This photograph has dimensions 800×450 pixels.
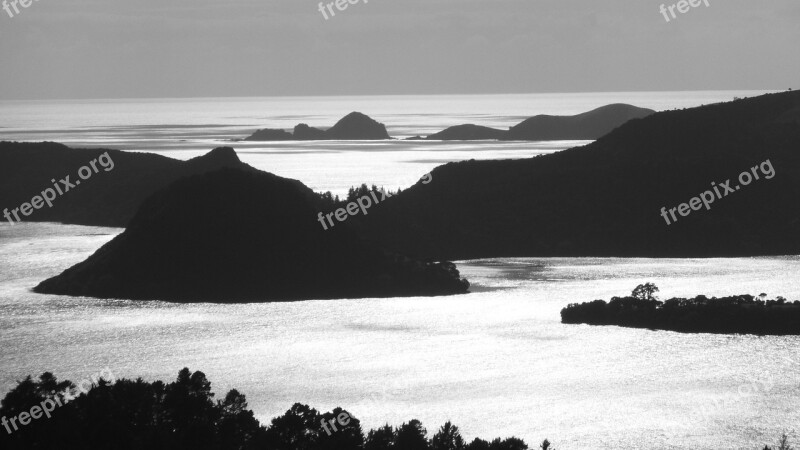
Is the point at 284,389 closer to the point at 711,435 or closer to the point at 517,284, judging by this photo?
the point at 711,435

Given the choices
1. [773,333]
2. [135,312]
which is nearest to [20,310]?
[135,312]

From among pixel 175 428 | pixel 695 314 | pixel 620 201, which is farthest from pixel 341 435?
pixel 620 201

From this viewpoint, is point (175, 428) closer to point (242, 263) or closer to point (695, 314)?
point (695, 314)

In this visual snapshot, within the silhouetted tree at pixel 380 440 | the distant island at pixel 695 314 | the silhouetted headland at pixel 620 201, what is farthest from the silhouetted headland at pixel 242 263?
the silhouetted tree at pixel 380 440

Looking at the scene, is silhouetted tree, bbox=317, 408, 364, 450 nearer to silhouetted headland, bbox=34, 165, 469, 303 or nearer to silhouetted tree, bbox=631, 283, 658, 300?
Answer: silhouetted tree, bbox=631, 283, 658, 300

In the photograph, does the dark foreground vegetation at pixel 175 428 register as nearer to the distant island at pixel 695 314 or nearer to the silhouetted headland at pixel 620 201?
the distant island at pixel 695 314

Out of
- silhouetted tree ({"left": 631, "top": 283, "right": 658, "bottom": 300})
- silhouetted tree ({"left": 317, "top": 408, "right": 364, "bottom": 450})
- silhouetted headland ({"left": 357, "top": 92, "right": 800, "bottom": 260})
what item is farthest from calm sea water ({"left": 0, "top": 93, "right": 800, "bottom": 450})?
silhouetted headland ({"left": 357, "top": 92, "right": 800, "bottom": 260})
